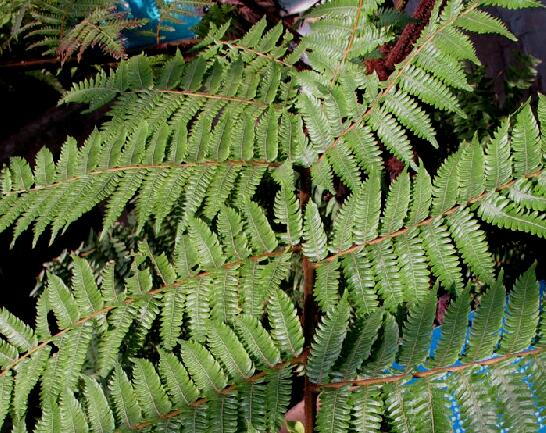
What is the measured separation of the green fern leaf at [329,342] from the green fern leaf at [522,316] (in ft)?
0.87

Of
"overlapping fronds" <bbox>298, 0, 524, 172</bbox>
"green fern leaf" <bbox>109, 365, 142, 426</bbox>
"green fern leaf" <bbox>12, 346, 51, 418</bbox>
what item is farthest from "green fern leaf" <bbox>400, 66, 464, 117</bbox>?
"green fern leaf" <bbox>12, 346, 51, 418</bbox>

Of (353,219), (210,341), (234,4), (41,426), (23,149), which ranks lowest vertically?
(23,149)

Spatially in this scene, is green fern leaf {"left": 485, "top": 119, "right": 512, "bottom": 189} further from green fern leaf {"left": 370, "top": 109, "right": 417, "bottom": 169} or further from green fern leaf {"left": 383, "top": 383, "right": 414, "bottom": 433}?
green fern leaf {"left": 383, "top": 383, "right": 414, "bottom": 433}

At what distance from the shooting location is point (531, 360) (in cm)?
96

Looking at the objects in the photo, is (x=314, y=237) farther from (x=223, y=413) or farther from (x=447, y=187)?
(x=223, y=413)

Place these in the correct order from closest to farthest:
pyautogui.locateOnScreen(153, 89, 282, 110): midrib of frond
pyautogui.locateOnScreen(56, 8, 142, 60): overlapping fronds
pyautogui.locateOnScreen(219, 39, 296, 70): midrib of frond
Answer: pyautogui.locateOnScreen(153, 89, 282, 110): midrib of frond, pyautogui.locateOnScreen(219, 39, 296, 70): midrib of frond, pyautogui.locateOnScreen(56, 8, 142, 60): overlapping fronds

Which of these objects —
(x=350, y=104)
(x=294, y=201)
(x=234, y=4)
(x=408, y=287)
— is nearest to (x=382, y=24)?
(x=350, y=104)

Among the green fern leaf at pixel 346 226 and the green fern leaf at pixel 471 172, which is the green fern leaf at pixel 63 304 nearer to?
the green fern leaf at pixel 346 226

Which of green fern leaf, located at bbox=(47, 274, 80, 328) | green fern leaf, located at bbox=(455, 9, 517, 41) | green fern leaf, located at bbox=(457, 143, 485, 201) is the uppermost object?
green fern leaf, located at bbox=(455, 9, 517, 41)

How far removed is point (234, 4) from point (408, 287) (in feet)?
4.80

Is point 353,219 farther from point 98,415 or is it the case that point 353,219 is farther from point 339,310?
point 98,415

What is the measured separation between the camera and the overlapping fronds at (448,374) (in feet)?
3.11

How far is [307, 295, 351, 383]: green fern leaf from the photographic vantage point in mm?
1081

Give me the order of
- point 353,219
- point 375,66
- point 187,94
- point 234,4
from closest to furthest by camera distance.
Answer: point 353,219
point 187,94
point 375,66
point 234,4
